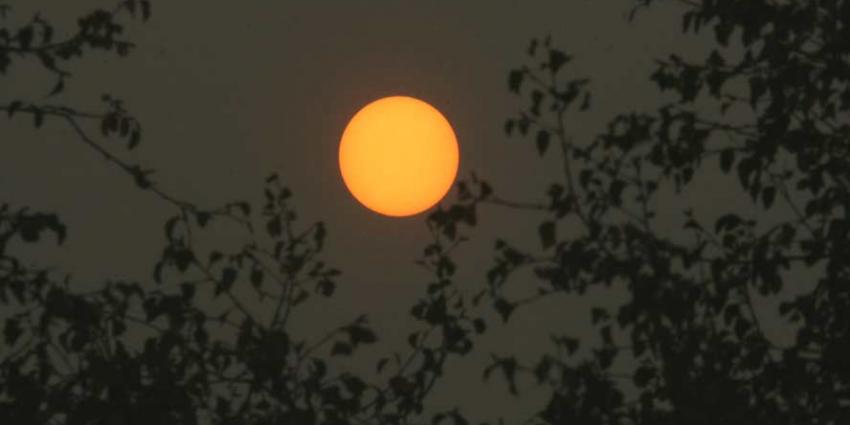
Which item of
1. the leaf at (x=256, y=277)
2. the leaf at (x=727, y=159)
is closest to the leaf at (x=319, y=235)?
the leaf at (x=256, y=277)

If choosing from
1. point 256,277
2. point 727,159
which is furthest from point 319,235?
point 727,159

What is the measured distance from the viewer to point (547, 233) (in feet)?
18.5

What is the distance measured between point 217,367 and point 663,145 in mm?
1586

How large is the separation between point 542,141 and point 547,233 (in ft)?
0.98

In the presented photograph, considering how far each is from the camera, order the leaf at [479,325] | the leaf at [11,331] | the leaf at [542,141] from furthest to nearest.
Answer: the leaf at [479,325] → the leaf at [542,141] → the leaf at [11,331]

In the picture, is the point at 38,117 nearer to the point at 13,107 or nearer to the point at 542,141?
the point at 13,107

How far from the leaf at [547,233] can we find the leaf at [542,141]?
8.9 inches

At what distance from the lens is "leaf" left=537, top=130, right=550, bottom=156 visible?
567 centimetres

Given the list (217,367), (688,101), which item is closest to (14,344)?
(217,367)

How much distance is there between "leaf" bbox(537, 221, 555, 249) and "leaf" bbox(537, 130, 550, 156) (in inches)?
8.9

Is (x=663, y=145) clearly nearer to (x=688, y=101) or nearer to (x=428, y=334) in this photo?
(x=688, y=101)

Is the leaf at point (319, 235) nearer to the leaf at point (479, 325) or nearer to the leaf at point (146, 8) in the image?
the leaf at point (479, 325)

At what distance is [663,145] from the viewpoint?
573 cm

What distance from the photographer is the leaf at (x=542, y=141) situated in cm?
567
